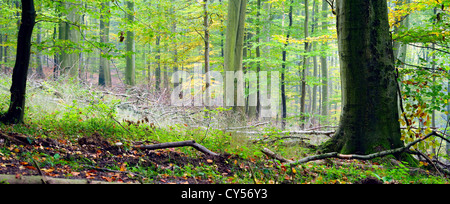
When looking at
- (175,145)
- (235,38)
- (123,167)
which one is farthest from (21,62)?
(235,38)

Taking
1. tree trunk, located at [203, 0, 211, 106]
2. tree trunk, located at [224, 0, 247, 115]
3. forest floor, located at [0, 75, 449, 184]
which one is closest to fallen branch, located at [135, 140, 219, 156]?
forest floor, located at [0, 75, 449, 184]

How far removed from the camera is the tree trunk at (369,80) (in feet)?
14.8

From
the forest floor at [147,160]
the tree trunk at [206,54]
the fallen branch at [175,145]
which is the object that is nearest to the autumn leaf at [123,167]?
the forest floor at [147,160]

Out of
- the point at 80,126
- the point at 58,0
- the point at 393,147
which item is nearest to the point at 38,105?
the point at 80,126

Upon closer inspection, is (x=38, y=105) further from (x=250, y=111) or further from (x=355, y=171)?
(x=250, y=111)

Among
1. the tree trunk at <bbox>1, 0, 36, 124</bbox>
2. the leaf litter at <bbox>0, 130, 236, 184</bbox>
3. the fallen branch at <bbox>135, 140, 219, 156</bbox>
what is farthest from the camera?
the tree trunk at <bbox>1, 0, 36, 124</bbox>

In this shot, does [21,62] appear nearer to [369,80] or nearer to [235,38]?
[369,80]

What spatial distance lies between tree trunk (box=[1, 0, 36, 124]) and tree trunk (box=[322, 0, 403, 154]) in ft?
16.4

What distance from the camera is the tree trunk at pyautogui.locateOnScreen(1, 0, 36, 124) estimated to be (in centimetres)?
433

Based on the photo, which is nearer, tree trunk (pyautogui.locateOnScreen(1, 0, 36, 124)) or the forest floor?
the forest floor

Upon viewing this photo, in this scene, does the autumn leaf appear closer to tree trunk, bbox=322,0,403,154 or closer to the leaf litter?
the leaf litter

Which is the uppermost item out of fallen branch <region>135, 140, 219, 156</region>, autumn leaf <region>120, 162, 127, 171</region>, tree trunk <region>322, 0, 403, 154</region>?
tree trunk <region>322, 0, 403, 154</region>

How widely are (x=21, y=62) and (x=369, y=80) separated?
547 centimetres
